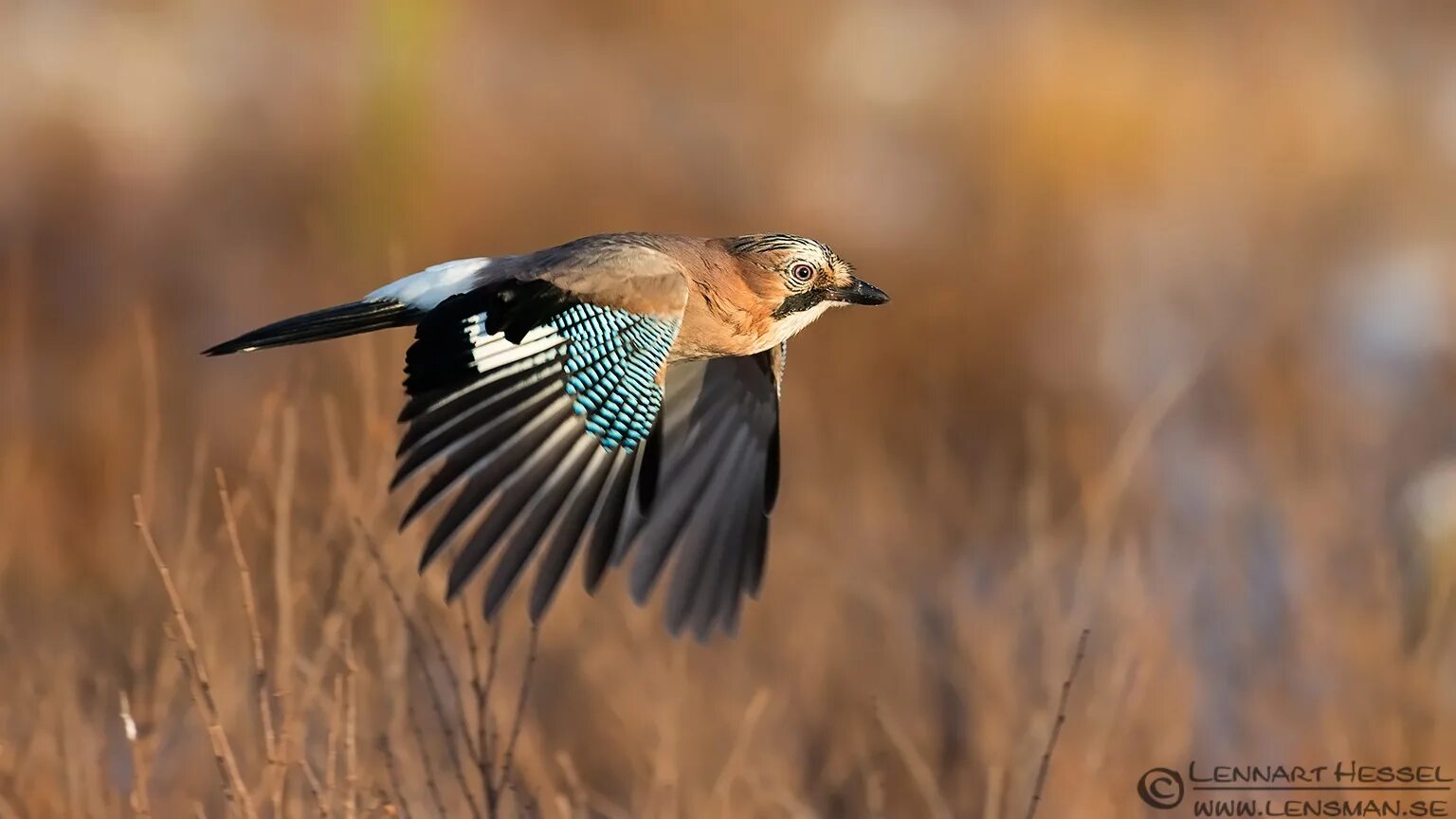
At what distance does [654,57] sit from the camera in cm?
1261

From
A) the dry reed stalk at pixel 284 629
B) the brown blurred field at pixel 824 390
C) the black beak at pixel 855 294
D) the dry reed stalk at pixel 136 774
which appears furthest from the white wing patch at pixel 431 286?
the dry reed stalk at pixel 136 774

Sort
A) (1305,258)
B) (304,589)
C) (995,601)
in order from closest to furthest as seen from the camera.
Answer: (304,589) → (995,601) → (1305,258)

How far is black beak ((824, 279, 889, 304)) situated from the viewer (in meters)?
4.75

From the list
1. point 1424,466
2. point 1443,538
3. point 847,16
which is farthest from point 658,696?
point 847,16

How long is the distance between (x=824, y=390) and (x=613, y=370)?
14.6ft

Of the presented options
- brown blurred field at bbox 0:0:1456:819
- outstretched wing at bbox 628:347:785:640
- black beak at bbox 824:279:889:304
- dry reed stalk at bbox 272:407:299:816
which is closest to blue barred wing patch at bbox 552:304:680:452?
outstretched wing at bbox 628:347:785:640

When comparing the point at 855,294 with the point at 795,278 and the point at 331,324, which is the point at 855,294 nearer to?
the point at 795,278

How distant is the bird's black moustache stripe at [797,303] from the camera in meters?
4.70

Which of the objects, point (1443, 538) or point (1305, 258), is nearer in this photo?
point (1443, 538)

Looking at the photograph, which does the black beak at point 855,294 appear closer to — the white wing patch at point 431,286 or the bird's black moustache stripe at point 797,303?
the bird's black moustache stripe at point 797,303

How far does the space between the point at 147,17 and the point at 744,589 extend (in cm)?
1019

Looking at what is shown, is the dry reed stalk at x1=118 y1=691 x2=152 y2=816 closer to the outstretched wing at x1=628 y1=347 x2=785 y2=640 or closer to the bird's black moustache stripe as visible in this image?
the outstretched wing at x1=628 y1=347 x2=785 y2=640

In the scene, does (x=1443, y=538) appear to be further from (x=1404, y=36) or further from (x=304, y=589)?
(x=1404, y=36)

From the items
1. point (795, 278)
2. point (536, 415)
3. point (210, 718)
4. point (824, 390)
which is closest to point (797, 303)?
point (795, 278)
